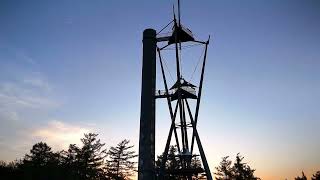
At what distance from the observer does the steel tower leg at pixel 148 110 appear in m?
26.0

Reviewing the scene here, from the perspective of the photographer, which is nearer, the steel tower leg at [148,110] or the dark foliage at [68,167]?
the steel tower leg at [148,110]

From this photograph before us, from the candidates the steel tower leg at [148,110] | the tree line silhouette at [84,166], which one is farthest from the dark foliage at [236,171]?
the steel tower leg at [148,110]

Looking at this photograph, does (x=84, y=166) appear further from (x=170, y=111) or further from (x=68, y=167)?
(x=170, y=111)

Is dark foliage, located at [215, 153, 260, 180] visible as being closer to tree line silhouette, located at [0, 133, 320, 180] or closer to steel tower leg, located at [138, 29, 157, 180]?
tree line silhouette, located at [0, 133, 320, 180]

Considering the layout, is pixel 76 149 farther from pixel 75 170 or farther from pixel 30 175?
pixel 30 175

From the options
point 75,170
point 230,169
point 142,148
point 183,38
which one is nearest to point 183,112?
point 142,148

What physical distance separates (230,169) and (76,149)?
92.4ft

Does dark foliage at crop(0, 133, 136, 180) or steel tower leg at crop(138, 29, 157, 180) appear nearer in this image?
steel tower leg at crop(138, 29, 157, 180)

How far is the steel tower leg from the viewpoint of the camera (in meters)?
26.0

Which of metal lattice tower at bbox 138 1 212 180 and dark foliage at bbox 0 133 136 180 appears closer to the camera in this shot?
metal lattice tower at bbox 138 1 212 180

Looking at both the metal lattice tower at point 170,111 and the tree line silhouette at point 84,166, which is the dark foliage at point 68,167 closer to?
the tree line silhouette at point 84,166

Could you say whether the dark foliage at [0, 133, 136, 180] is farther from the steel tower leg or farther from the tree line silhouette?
the steel tower leg

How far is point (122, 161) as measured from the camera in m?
58.6

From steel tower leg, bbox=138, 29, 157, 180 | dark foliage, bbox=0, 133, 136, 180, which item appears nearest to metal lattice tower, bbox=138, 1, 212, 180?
steel tower leg, bbox=138, 29, 157, 180
